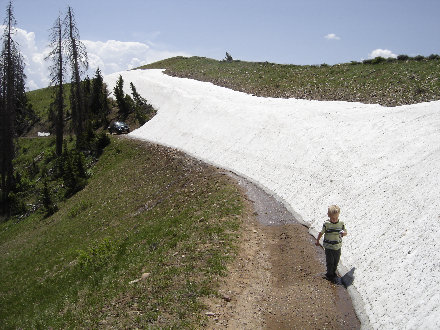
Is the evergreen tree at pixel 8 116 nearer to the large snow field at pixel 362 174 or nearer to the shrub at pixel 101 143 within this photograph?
the shrub at pixel 101 143

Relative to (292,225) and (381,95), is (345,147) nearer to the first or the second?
(292,225)

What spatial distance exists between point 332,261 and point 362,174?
5505mm

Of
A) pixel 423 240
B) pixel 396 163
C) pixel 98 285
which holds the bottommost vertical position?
pixel 98 285

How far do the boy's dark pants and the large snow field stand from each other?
0.44 meters

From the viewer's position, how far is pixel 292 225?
1362 cm

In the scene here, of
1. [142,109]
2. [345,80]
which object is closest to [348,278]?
[345,80]

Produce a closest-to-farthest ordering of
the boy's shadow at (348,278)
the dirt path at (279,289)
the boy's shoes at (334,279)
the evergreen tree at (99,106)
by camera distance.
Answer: the dirt path at (279,289)
the boy's shadow at (348,278)
the boy's shoes at (334,279)
the evergreen tree at (99,106)

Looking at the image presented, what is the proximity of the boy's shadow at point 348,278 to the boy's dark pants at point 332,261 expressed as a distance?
0.30 metres

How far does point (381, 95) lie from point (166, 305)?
21989 mm

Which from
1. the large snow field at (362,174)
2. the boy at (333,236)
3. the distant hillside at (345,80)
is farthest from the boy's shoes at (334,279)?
the distant hillside at (345,80)

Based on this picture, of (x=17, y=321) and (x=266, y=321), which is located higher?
(x=266, y=321)

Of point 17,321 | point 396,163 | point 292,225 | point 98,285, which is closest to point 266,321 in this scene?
point 292,225

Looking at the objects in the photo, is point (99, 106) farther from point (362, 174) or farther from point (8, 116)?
point (362, 174)

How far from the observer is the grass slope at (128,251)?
9812mm
